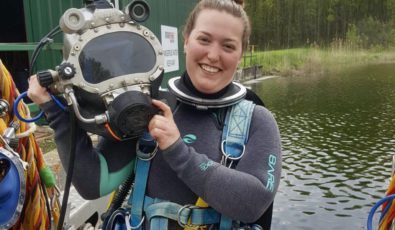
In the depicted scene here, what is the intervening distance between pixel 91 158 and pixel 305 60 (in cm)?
2746

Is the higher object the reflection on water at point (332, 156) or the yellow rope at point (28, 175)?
the yellow rope at point (28, 175)

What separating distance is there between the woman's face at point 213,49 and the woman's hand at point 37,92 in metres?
0.50

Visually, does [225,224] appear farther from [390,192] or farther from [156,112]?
[390,192]

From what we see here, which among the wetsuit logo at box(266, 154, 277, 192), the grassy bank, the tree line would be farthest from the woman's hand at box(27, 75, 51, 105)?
the tree line

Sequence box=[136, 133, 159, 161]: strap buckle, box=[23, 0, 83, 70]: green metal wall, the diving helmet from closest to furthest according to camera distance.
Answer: the diving helmet
box=[136, 133, 159, 161]: strap buckle
box=[23, 0, 83, 70]: green metal wall

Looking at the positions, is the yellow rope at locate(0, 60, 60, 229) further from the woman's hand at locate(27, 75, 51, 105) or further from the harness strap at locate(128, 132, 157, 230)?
the harness strap at locate(128, 132, 157, 230)

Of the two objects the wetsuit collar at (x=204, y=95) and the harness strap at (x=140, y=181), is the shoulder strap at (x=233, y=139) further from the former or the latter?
the harness strap at (x=140, y=181)

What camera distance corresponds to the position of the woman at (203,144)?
136cm

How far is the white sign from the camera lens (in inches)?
268

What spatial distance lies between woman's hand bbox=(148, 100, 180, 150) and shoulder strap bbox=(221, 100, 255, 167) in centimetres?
20

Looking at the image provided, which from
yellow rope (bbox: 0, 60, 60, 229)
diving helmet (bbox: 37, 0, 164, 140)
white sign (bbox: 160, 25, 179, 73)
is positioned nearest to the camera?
diving helmet (bbox: 37, 0, 164, 140)

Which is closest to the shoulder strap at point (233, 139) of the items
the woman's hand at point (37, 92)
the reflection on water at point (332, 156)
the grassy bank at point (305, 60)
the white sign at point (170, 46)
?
the woman's hand at point (37, 92)

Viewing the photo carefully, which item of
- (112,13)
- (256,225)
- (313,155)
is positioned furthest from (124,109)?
(313,155)

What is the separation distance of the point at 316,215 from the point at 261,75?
56.7 ft
